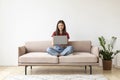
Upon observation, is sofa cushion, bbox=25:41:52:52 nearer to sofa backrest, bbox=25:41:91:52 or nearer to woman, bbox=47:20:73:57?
sofa backrest, bbox=25:41:91:52

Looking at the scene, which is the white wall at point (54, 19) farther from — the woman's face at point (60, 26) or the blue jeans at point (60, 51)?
the blue jeans at point (60, 51)

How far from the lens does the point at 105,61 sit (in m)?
5.14

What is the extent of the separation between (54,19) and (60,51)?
1.03 meters

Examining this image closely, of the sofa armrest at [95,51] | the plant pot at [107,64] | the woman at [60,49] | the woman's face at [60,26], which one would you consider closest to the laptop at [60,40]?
the woman at [60,49]

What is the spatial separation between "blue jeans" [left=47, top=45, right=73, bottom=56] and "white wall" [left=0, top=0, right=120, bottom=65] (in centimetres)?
76

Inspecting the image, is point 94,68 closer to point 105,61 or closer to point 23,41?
point 105,61

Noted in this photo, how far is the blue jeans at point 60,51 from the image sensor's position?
4.69 m

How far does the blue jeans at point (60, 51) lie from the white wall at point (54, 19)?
30.0 inches

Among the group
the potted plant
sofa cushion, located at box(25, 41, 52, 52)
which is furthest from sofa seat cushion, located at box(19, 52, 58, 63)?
the potted plant

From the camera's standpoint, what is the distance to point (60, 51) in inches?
191

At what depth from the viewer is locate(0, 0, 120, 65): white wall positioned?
5.48 metres

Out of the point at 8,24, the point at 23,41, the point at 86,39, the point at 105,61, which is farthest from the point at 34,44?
the point at 105,61

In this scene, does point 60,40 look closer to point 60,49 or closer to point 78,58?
point 60,49

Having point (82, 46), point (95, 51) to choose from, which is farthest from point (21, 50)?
point (95, 51)
